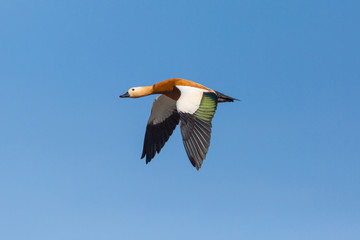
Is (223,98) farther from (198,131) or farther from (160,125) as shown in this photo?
(198,131)

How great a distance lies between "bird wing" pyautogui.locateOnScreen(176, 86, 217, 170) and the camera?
13.1 metres

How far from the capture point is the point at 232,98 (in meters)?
15.4

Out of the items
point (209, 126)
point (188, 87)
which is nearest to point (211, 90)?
point (188, 87)

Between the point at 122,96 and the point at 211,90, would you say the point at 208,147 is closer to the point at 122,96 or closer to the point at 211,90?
the point at 211,90

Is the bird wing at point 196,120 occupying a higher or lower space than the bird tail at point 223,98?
lower

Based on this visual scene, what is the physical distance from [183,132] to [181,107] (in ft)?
2.32

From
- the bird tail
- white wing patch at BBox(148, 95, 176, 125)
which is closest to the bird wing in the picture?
the bird tail

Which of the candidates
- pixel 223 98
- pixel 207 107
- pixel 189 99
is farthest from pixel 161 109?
pixel 207 107

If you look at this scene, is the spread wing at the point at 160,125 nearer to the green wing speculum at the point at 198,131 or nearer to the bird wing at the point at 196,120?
the bird wing at the point at 196,120

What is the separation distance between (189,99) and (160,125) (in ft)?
8.78

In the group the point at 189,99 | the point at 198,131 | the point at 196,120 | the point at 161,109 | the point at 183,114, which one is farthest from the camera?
the point at 161,109

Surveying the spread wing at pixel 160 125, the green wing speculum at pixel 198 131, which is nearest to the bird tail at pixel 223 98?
the green wing speculum at pixel 198 131

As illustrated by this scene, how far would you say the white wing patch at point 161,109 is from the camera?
16391 mm

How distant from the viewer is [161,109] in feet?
54.3
